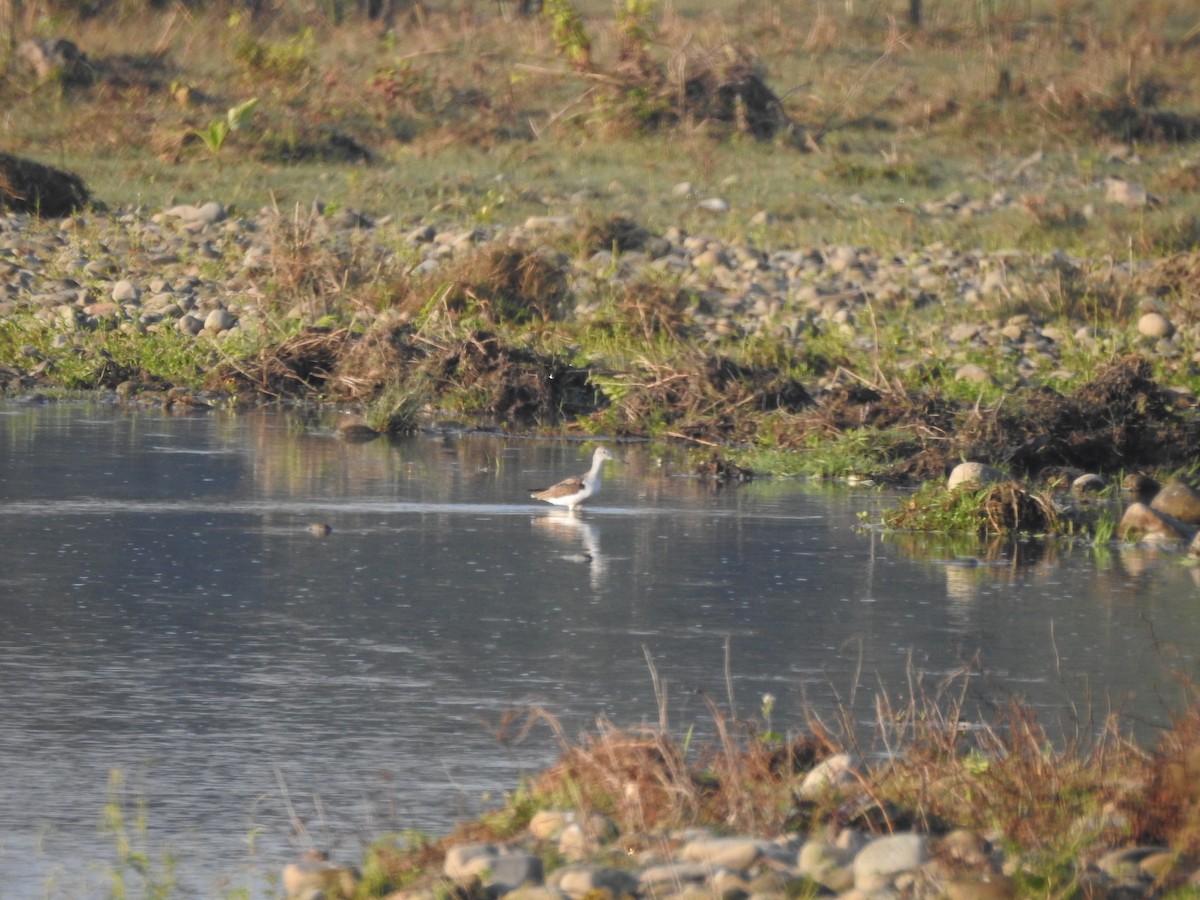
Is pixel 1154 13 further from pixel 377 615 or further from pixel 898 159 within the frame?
pixel 377 615

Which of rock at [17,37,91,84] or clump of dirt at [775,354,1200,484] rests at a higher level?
rock at [17,37,91,84]

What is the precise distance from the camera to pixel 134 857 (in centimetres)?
550

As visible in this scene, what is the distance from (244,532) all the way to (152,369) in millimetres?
7392

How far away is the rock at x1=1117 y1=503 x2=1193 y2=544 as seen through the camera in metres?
11.5

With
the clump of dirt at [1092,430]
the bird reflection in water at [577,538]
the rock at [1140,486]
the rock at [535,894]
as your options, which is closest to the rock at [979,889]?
the rock at [535,894]

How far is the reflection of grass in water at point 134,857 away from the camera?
5.32 metres

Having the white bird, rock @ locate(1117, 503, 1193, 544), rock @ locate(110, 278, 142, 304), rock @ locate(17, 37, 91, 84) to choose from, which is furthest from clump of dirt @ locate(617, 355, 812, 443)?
rock @ locate(17, 37, 91, 84)

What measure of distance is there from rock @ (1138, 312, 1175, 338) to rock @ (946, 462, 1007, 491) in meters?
7.12

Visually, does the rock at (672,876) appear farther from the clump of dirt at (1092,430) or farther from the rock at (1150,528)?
the clump of dirt at (1092,430)

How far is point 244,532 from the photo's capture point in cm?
1101

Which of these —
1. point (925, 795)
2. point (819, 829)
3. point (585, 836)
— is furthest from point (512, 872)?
point (925, 795)

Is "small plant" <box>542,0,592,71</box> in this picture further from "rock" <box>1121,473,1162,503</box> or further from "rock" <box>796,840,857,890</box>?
"rock" <box>796,840,857,890</box>

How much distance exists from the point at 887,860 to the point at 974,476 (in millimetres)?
7160

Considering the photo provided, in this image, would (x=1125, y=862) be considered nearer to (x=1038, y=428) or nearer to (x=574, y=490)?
(x=574, y=490)
